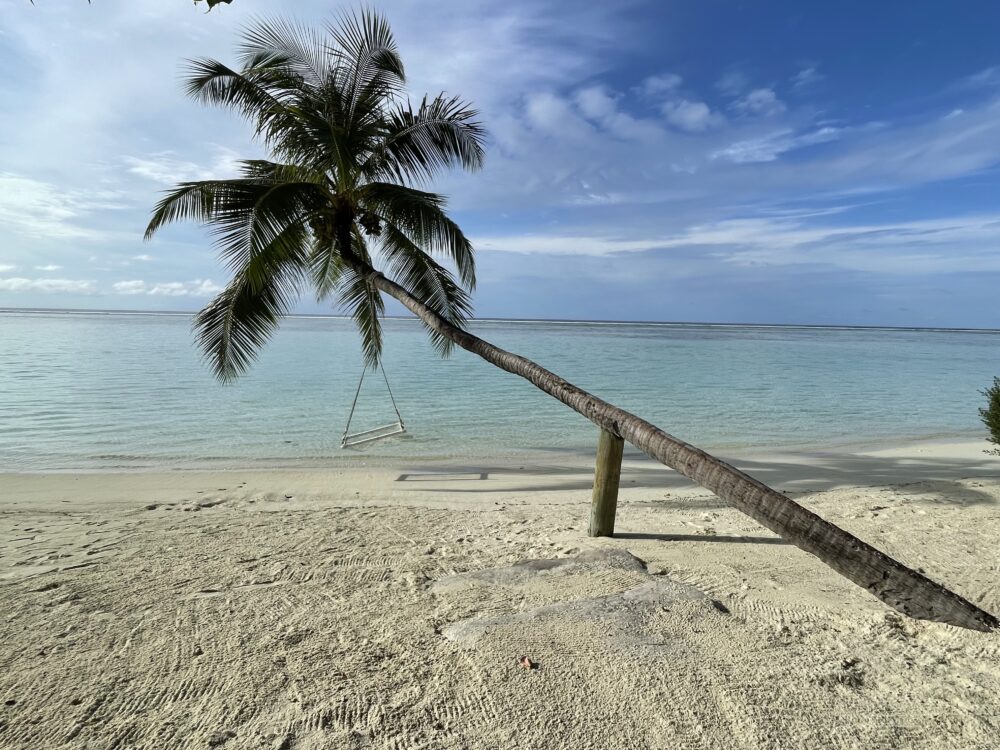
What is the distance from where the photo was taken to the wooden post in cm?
503

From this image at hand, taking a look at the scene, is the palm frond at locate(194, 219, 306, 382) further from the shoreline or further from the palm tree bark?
the palm tree bark

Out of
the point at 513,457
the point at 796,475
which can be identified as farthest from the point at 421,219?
the point at 796,475

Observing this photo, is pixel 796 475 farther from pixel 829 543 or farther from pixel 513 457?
pixel 829 543

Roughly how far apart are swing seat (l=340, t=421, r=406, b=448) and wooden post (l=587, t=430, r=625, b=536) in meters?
6.60

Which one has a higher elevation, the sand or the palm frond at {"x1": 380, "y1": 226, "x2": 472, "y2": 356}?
the palm frond at {"x1": 380, "y1": 226, "x2": 472, "y2": 356}

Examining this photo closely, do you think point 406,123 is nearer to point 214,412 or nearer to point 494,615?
point 494,615

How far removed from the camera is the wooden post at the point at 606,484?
198 inches

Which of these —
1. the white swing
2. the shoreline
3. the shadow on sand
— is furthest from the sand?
the white swing

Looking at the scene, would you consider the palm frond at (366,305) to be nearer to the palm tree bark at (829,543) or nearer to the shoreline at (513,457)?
the shoreline at (513,457)

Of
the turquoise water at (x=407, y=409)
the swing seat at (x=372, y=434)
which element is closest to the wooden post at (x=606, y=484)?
the turquoise water at (x=407, y=409)

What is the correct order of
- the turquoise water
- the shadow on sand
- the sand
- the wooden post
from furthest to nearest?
the turquoise water
the shadow on sand
the wooden post
the sand

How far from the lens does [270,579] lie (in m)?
4.10

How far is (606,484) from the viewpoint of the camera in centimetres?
511

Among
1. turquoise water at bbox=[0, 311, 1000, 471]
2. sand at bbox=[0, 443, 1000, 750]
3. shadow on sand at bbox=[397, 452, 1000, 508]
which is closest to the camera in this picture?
sand at bbox=[0, 443, 1000, 750]
